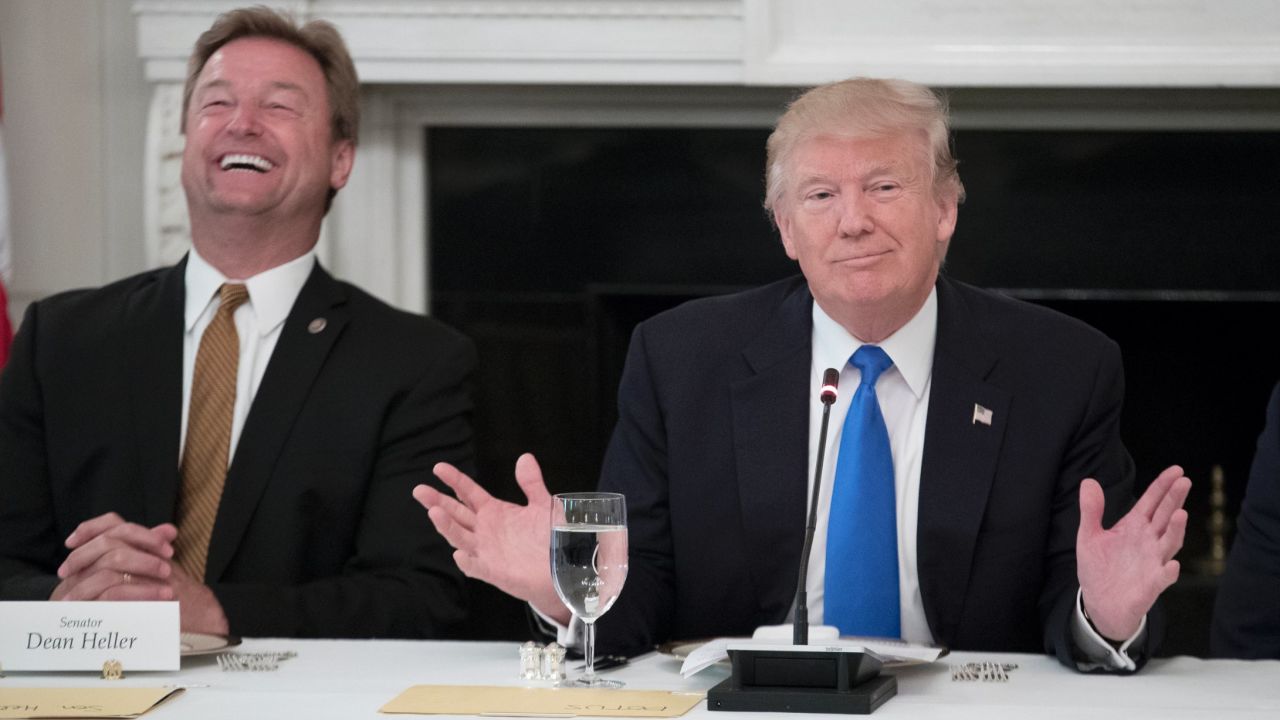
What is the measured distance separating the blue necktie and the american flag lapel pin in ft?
0.47

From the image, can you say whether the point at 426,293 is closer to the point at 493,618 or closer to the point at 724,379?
the point at 493,618

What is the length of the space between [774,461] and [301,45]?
1.19 metres

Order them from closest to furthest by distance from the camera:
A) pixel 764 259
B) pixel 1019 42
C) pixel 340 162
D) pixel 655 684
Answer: pixel 655 684, pixel 340 162, pixel 1019 42, pixel 764 259

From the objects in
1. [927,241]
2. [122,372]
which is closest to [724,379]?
[927,241]

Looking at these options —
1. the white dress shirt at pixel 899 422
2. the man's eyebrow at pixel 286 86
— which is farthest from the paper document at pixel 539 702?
the man's eyebrow at pixel 286 86

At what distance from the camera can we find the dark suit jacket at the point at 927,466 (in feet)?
6.64

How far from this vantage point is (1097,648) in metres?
1.68

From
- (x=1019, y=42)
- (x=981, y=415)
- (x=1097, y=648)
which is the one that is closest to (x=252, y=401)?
(x=981, y=415)

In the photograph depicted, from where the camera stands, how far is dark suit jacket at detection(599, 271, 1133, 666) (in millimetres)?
2023

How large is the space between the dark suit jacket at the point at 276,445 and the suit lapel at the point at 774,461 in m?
0.55

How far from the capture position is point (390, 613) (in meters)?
2.25

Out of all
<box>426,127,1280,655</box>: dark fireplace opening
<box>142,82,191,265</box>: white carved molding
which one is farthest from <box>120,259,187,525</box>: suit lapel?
<box>426,127,1280,655</box>: dark fireplace opening

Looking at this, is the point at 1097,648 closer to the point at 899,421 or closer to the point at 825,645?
the point at 825,645

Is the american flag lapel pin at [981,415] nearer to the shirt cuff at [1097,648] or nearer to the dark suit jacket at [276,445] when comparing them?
the shirt cuff at [1097,648]
